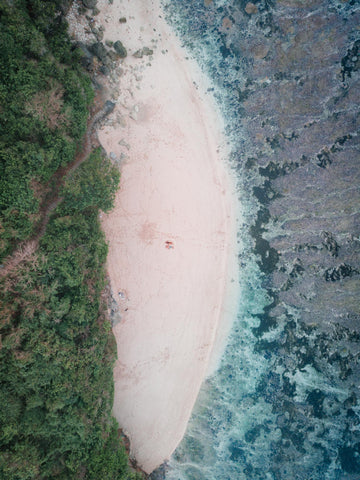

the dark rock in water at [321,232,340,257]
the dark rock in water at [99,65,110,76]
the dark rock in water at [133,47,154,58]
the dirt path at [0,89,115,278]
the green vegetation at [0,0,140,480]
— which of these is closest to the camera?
the green vegetation at [0,0,140,480]

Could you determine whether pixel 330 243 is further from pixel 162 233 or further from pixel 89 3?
pixel 89 3

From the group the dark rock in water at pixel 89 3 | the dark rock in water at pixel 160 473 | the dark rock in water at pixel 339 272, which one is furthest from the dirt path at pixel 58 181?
the dark rock in water at pixel 339 272

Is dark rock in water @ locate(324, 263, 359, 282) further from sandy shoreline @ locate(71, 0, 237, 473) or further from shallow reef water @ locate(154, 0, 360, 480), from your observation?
sandy shoreline @ locate(71, 0, 237, 473)

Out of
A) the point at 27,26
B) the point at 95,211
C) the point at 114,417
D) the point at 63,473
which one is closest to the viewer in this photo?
the point at 27,26

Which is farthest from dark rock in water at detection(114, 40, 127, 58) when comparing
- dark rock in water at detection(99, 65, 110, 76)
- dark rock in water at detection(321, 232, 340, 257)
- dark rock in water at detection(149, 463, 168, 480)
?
dark rock in water at detection(149, 463, 168, 480)

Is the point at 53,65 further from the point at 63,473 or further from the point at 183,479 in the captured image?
the point at 183,479

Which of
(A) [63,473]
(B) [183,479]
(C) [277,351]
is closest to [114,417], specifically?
(A) [63,473]

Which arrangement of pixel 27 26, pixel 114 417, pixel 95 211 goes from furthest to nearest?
pixel 114 417 → pixel 95 211 → pixel 27 26
